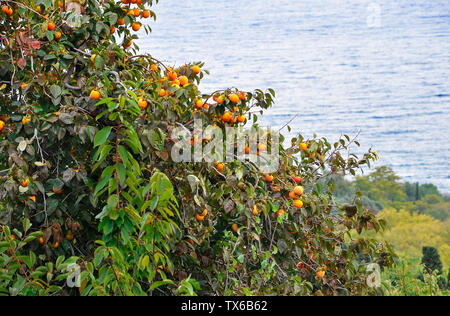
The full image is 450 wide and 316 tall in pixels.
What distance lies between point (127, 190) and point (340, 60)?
6498 millimetres

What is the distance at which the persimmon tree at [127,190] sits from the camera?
163 cm

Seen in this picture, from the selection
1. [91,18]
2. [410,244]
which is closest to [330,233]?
[91,18]

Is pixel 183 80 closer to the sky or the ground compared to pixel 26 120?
closer to the sky

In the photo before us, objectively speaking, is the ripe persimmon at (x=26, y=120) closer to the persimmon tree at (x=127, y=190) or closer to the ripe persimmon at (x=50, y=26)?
the persimmon tree at (x=127, y=190)

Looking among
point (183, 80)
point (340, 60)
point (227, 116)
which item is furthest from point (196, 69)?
point (340, 60)

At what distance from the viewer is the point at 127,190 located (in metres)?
1.88

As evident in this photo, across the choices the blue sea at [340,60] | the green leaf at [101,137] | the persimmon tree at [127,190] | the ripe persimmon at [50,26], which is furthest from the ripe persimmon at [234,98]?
the blue sea at [340,60]

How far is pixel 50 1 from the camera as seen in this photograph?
1977 millimetres

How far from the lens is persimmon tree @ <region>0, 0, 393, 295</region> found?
64.3 inches

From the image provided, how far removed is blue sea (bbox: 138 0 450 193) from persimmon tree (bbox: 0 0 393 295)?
8.80ft

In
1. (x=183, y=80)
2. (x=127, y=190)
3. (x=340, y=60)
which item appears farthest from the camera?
(x=340, y=60)

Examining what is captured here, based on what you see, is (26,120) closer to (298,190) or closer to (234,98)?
(234,98)

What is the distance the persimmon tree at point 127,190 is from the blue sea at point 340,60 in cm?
268

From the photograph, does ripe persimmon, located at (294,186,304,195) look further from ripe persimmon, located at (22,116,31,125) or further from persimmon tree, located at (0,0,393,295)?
ripe persimmon, located at (22,116,31,125)
